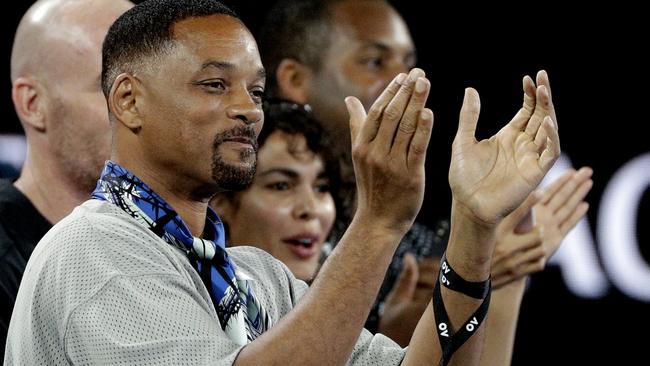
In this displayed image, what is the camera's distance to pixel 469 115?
82.0 inches

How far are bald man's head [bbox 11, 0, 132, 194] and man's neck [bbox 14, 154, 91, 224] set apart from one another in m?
0.01

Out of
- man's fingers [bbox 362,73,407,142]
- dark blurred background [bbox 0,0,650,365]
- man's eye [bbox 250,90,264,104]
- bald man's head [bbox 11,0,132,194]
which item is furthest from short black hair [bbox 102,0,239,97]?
dark blurred background [bbox 0,0,650,365]

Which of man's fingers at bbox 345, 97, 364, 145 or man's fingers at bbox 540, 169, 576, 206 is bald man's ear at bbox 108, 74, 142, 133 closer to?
man's fingers at bbox 345, 97, 364, 145

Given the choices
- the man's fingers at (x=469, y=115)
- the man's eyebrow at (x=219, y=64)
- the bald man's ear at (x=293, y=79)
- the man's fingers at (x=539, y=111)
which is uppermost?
the bald man's ear at (x=293, y=79)

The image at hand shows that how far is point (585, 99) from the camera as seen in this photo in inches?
195

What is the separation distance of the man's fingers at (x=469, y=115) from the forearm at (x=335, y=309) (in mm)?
275

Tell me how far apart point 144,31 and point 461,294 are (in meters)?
0.70

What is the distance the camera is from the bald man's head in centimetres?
297

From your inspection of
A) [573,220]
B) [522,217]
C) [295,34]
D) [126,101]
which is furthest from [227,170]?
[295,34]

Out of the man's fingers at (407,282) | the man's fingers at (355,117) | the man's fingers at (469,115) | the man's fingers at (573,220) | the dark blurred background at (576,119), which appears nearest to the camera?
the man's fingers at (355,117)

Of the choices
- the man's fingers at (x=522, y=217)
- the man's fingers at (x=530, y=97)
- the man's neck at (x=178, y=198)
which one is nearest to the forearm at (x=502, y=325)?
the man's fingers at (x=522, y=217)

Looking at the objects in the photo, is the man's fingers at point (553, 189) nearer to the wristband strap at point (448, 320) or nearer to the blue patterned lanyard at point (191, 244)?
the wristband strap at point (448, 320)

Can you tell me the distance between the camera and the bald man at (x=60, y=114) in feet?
9.69

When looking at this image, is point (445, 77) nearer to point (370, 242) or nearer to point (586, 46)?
point (586, 46)
